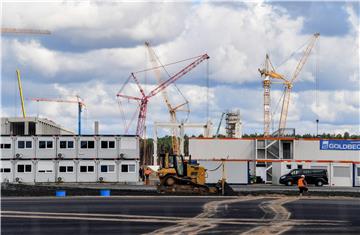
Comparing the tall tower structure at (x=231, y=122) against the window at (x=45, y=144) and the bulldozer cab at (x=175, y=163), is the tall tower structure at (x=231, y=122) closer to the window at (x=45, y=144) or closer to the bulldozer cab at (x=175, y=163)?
the window at (x=45, y=144)

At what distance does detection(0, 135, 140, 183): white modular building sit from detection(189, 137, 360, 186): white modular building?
8.06m

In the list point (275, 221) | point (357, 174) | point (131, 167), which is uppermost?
point (131, 167)

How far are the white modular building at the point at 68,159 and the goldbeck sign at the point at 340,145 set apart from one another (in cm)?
2118

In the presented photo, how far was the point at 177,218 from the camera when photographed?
29.7 meters

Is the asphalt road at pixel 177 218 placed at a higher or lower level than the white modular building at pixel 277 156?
lower

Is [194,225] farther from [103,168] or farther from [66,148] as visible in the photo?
[66,148]

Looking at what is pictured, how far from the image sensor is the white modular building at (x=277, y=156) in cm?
7869

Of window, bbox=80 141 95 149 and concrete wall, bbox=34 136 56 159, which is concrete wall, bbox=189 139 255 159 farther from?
concrete wall, bbox=34 136 56 159

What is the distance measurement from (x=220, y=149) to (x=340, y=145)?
1347 cm

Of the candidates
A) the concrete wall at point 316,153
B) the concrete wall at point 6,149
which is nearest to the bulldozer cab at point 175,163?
the concrete wall at point 6,149

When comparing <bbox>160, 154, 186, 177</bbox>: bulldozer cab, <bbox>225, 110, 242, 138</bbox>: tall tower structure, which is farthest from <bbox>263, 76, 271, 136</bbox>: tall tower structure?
<bbox>160, 154, 186, 177</bbox>: bulldozer cab

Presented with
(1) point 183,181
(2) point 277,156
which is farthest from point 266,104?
(1) point 183,181

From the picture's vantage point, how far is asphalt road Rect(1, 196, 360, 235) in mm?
25688

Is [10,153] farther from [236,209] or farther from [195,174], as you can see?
[236,209]
